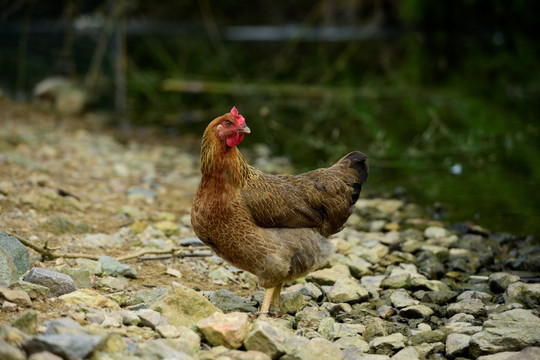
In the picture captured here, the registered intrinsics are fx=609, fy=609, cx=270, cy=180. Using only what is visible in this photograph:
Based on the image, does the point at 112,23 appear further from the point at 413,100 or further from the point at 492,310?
the point at 492,310

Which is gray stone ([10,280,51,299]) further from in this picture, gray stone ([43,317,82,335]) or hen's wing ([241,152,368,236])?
hen's wing ([241,152,368,236])

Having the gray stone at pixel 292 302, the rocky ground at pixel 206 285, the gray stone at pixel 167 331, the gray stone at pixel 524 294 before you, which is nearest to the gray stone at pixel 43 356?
the rocky ground at pixel 206 285

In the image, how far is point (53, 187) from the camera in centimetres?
590

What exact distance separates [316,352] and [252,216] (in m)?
1.10

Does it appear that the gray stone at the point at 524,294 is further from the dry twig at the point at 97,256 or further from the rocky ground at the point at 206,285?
the dry twig at the point at 97,256

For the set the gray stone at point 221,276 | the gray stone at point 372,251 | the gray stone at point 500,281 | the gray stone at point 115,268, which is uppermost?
the gray stone at point 372,251

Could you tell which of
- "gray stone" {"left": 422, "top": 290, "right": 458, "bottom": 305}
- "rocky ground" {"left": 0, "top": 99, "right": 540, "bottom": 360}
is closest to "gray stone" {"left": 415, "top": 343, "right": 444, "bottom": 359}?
"rocky ground" {"left": 0, "top": 99, "right": 540, "bottom": 360}

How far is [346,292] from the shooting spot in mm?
4469

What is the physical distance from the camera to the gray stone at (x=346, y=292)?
4.45 m

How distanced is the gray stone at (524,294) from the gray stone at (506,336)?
57 centimetres

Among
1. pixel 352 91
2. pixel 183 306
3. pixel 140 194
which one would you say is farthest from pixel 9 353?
pixel 352 91

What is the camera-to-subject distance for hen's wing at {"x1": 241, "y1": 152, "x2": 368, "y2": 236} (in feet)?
13.6

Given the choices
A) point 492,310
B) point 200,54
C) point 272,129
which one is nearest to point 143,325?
point 492,310

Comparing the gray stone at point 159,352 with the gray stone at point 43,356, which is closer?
the gray stone at point 43,356
